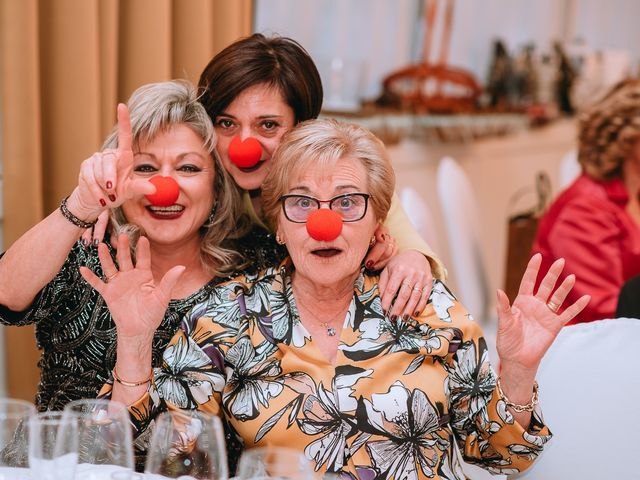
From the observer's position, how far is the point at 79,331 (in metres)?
1.76

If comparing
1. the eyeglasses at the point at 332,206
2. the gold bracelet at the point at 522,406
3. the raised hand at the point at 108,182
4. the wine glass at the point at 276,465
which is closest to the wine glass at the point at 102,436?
the wine glass at the point at 276,465

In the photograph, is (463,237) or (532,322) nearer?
(532,322)

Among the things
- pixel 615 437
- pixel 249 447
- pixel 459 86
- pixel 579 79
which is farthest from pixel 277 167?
pixel 579 79

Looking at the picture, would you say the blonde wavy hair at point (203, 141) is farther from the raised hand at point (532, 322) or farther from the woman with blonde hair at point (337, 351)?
the raised hand at point (532, 322)

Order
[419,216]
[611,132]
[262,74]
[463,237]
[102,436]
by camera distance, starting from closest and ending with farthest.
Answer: [102,436]
[262,74]
[419,216]
[611,132]
[463,237]

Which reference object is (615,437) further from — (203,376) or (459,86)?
(459,86)

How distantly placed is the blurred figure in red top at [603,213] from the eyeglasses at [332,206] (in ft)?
4.22

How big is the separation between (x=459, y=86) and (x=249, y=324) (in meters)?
2.96

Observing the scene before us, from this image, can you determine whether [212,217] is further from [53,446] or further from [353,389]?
[53,446]

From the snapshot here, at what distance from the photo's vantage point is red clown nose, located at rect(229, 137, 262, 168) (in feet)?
5.87

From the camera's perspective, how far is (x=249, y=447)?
5.00ft

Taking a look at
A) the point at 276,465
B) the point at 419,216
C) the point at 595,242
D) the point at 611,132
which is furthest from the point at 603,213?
A: the point at 276,465

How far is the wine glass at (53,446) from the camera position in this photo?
3.47ft

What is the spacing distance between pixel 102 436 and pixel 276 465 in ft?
0.83
